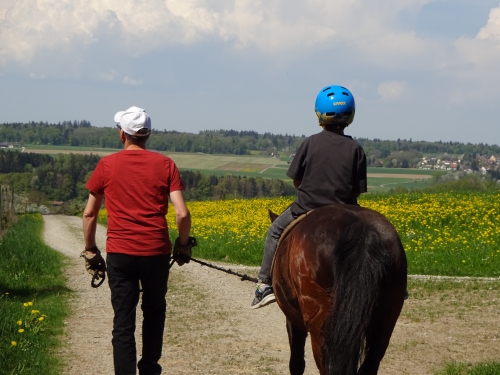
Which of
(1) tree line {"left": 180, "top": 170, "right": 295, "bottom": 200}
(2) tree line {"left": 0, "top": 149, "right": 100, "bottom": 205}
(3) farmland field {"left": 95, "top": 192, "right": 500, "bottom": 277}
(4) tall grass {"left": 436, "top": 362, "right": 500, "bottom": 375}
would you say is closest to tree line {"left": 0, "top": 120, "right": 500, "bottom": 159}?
(2) tree line {"left": 0, "top": 149, "right": 100, "bottom": 205}

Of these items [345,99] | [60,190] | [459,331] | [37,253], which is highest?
[345,99]

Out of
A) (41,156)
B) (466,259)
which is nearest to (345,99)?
(466,259)

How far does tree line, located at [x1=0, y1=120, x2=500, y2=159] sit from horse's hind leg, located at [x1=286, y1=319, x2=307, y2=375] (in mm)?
101975

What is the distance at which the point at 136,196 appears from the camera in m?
5.75

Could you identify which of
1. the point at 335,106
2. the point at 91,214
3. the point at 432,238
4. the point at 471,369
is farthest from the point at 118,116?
the point at 432,238

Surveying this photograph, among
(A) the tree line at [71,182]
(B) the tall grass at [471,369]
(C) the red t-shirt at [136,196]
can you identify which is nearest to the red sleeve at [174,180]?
(C) the red t-shirt at [136,196]

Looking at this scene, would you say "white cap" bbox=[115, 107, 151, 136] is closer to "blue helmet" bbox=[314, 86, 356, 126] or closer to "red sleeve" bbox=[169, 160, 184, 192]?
→ "red sleeve" bbox=[169, 160, 184, 192]

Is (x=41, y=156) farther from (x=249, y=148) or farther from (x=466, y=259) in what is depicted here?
(x=466, y=259)

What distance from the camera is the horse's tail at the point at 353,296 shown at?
4.77 meters

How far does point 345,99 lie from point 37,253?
1197 centimetres

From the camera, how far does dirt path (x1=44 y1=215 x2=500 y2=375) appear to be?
768cm

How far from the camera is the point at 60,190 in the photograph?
92.9 meters

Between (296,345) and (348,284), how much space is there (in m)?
1.83

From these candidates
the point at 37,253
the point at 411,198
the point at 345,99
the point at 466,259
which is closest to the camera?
the point at 345,99
